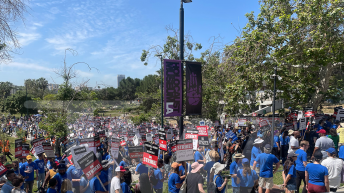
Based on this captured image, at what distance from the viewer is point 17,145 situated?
8484 mm

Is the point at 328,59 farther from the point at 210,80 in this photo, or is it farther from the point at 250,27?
the point at 210,80

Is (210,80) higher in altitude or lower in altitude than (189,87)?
higher

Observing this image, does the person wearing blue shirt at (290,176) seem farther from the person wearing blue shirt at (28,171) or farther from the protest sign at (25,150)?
the protest sign at (25,150)

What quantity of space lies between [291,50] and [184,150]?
10342mm

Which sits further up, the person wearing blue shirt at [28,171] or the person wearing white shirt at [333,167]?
the person wearing white shirt at [333,167]

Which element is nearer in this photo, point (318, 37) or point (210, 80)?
point (318, 37)

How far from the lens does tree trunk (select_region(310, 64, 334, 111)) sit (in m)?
14.1

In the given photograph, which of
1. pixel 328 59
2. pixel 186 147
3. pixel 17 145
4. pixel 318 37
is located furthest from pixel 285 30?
pixel 17 145

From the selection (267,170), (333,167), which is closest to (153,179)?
(267,170)

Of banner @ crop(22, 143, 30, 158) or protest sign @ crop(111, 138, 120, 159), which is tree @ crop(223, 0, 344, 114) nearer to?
protest sign @ crop(111, 138, 120, 159)

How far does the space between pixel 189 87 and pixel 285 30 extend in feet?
30.9

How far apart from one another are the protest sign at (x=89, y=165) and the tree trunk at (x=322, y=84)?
13713 mm

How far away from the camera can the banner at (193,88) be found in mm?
6918

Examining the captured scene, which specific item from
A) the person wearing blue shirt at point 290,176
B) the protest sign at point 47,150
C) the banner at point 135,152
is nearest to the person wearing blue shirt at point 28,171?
the protest sign at point 47,150
